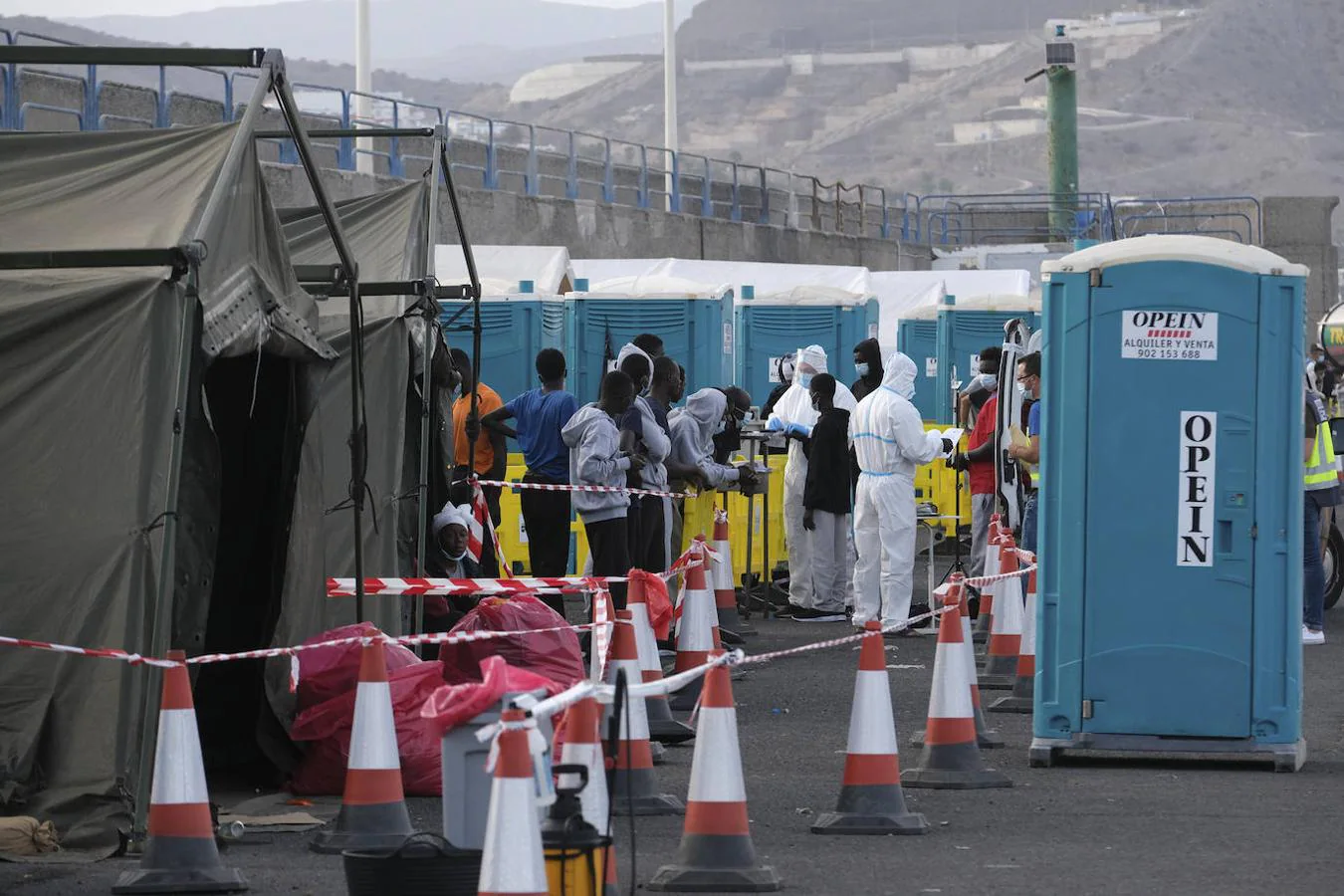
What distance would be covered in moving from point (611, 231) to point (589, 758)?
37.1 m

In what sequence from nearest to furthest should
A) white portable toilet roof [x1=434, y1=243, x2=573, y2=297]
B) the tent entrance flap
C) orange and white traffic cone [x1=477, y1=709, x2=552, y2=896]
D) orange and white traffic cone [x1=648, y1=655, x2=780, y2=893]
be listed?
orange and white traffic cone [x1=477, y1=709, x2=552, y2=896] → orange and white traffic cone [x1=648, y1=655, x2=780, y2=893] → the tent entrance flap → white portable toilet roof [x1=434, y1=243, x2=573, y2=297]

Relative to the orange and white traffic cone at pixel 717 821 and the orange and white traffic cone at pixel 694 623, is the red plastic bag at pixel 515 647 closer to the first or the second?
the orange and white traffic cone at pixel 694 623

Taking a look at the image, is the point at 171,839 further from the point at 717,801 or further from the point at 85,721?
the point at 717,801

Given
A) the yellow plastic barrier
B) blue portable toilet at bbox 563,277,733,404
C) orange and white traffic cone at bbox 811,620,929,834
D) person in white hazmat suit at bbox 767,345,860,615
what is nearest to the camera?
orange and white traffic cone at bbox 811,620,929,834

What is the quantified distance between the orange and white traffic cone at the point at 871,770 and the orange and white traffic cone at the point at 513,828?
117 inches

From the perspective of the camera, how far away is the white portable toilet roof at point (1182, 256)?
977cm

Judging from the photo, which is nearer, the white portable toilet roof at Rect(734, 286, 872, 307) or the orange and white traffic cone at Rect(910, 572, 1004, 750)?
the orange and white traffic cone at Rect(910, 572, 1004, 750)

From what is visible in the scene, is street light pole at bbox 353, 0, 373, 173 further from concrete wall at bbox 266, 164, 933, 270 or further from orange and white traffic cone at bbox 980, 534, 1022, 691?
orange and white traffic cone at bbox 980, 534, 1022, 691

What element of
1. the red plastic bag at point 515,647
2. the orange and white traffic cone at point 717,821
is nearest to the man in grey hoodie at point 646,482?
the red plastic bag at point 515,647

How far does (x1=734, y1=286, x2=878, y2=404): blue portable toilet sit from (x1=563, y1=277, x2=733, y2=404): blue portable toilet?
485 cm

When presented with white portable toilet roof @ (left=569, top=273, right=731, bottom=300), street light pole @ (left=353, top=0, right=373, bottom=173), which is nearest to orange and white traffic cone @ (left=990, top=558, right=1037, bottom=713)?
white portable toilet roof @ (left=569, top=273, right=731, bottom=300)

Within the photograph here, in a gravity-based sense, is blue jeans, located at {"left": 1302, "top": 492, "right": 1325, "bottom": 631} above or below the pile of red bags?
above

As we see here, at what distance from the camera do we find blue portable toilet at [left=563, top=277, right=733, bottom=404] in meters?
25.5

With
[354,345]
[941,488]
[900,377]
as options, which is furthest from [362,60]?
[354,345]
